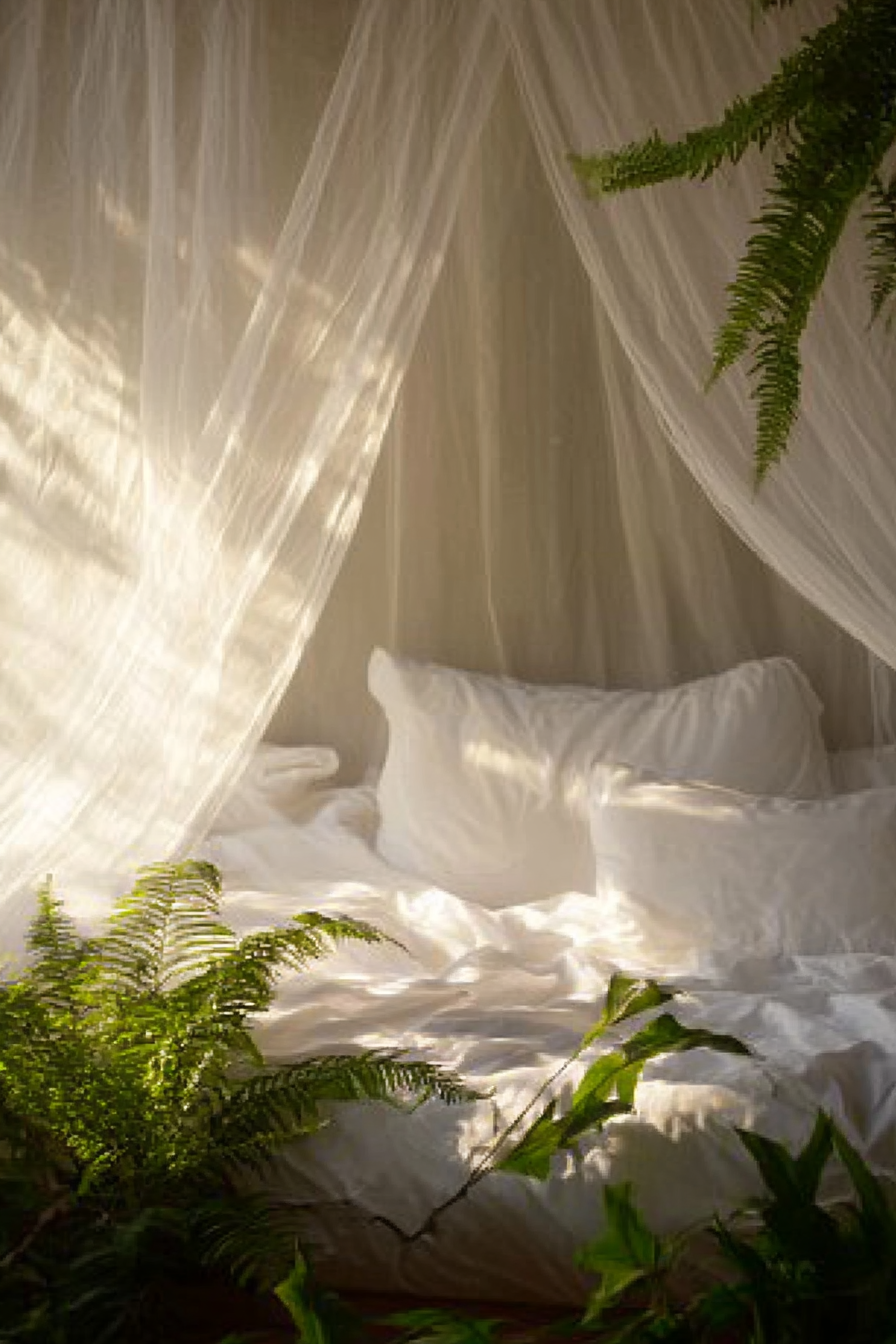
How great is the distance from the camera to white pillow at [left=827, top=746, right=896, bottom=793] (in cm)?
332

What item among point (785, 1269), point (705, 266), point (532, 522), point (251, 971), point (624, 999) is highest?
point (705, 266)

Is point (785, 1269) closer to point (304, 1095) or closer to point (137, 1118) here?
point (304, 1095)

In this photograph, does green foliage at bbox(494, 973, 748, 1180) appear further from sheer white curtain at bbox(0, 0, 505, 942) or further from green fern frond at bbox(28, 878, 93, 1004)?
sheer white curtain at bbox(0, 0, 505, 942)

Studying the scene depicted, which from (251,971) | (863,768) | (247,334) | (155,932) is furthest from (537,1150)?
(863,768)

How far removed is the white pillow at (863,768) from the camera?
3318mm

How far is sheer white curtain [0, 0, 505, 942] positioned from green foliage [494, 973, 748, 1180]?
34.8 inches

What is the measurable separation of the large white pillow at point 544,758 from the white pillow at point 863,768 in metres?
0.05

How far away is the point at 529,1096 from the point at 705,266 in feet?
4.30

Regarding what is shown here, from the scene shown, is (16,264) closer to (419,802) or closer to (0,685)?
(0,685)

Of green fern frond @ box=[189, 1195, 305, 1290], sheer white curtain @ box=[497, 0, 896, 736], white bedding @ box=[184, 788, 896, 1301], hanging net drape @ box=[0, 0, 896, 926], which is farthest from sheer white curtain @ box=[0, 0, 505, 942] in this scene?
green fern frond @ box=[189, 1195, 305, 1290]

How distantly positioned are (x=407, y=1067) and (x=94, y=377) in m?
1.25

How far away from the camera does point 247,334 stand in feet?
8.88

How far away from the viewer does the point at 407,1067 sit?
87.4 inches

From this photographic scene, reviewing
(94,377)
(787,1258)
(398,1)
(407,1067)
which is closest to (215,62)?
(398,1)
